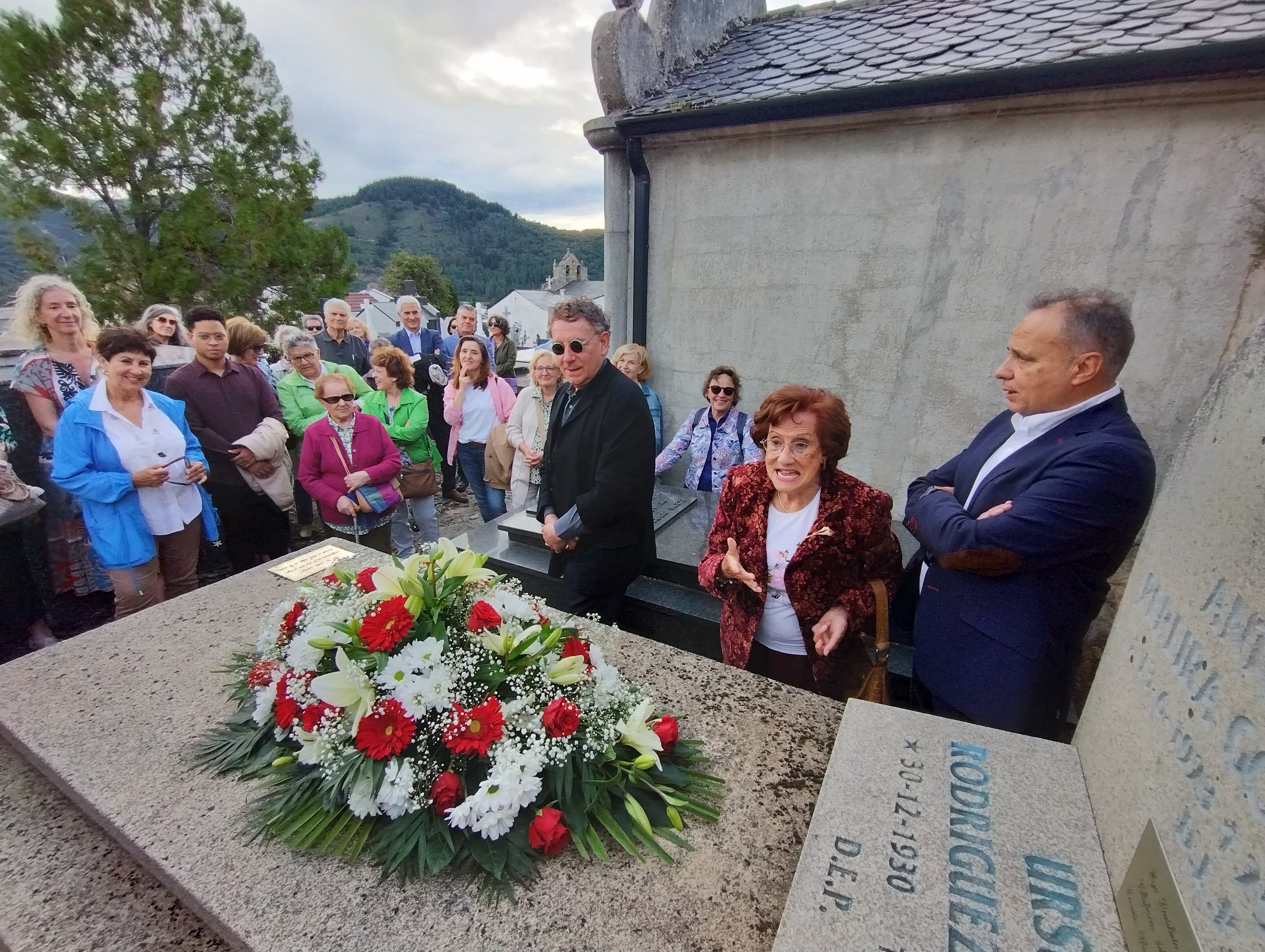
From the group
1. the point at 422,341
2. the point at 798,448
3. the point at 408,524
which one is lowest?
the point at 408,524

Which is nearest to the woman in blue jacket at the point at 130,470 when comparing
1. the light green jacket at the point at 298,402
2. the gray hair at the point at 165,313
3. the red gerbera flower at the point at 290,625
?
the light green jacket at the point at 298,402

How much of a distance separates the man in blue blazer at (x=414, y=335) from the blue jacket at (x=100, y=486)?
3.95 m

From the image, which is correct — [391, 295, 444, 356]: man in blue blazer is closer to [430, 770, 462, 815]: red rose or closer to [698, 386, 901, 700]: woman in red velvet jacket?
[698, 386, 901, 700]: woman in red velvet jacket

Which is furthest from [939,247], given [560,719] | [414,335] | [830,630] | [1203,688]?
[414,335]

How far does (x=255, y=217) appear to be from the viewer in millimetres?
21328

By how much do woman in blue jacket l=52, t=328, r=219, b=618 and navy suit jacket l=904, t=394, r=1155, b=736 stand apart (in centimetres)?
402

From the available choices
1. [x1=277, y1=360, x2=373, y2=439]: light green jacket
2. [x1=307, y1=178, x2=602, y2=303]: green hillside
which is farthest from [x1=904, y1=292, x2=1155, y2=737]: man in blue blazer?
[x1=307, y1=178, x2=602, y2=303]: green hillside

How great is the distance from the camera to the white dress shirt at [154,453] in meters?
3.19

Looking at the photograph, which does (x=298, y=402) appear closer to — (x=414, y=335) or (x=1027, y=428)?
(x=414, y=335)

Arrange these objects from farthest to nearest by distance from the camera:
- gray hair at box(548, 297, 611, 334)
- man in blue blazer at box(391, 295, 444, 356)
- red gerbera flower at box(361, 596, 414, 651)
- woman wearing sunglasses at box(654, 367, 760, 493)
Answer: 1. man in blue blazer at box(391, 295, 444, 356)
2. woman wearing sunglasses at box(654, 367, 760, 493)
3. gray hair at box(548, 297, 611, 334)
4. red gerbera flower at box(361, 596, 414, 651)

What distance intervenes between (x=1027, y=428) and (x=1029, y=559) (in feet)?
1.50

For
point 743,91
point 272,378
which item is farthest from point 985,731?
point 272,378

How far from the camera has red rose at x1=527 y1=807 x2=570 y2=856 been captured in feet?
4.77

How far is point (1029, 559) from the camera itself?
1.78 metres
